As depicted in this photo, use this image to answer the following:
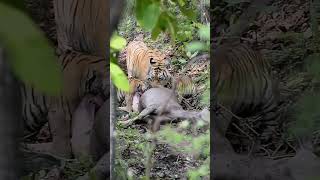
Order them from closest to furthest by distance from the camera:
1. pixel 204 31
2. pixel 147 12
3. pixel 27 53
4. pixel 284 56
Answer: pixel 27 53, pixel 147 12, pixel 284 56, pixel 204 31

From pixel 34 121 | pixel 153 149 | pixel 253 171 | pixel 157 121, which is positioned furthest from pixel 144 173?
pixel 34 121

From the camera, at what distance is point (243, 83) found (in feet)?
3.14

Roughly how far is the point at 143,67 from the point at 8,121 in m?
1.86

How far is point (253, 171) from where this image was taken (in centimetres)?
96

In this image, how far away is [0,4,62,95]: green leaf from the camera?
28 cm

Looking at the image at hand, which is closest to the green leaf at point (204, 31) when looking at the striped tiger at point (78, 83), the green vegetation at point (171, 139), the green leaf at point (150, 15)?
the green vegetation at point (171, 139)

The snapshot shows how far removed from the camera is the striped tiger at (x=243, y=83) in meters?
0.94

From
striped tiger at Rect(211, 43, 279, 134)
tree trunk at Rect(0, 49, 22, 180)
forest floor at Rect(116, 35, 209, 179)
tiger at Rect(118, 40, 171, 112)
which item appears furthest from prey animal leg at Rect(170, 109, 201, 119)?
tree trunk at Rect(0, 49, 22, 180)

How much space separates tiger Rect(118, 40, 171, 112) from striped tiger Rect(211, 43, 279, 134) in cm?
107

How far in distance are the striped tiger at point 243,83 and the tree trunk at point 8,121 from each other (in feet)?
2.10

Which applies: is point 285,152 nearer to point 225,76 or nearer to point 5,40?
point 225,76

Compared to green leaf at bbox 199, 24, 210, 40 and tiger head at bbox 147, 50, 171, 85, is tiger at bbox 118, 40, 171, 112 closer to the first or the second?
tiger head at bbox 147, 50, 171, 85

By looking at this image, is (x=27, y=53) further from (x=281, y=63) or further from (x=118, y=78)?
(x=281, y=63)

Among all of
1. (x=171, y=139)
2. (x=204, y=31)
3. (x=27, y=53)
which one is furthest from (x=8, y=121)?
(x=171, y=139)
